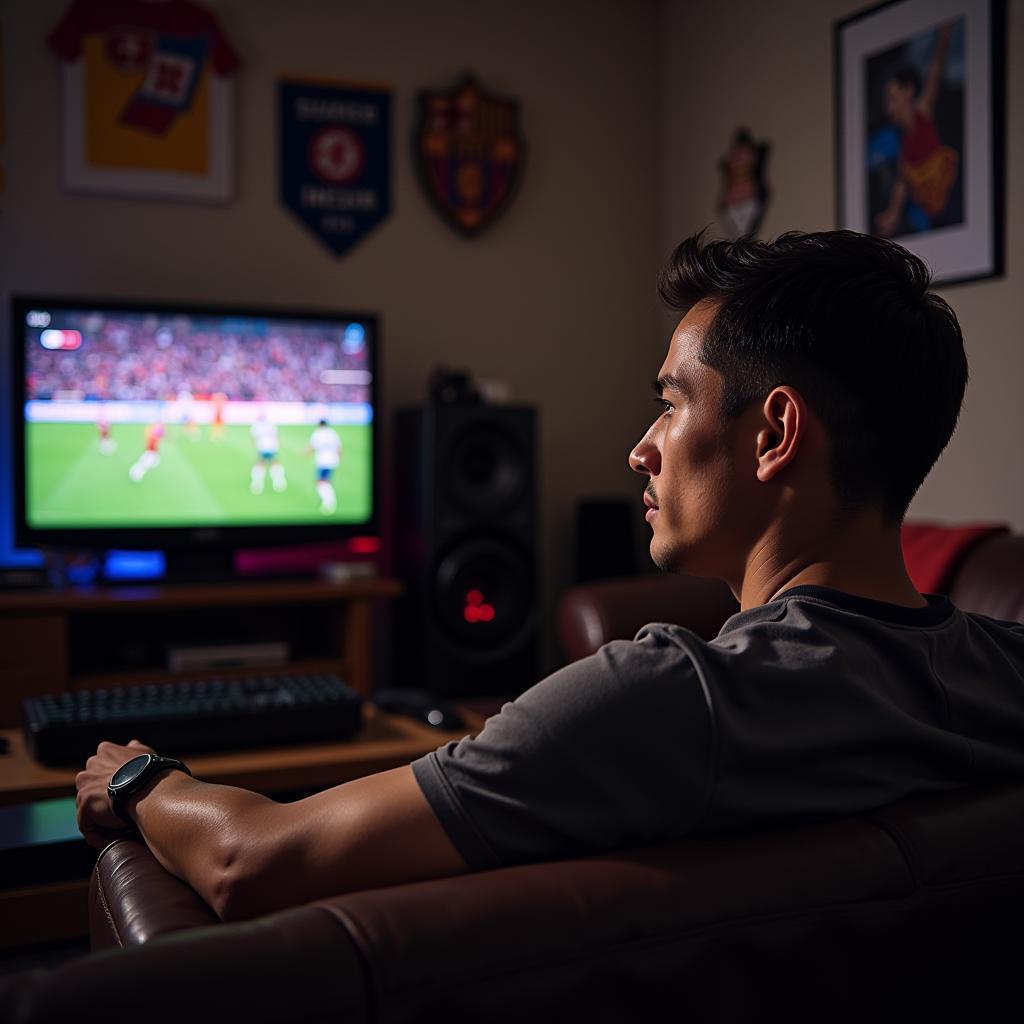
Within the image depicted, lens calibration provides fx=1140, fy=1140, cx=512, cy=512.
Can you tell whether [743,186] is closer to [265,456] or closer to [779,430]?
[265,456]

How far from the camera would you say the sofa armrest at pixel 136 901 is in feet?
2.31

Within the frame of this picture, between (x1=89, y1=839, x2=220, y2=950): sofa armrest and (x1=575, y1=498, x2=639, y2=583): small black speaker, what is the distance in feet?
10.6

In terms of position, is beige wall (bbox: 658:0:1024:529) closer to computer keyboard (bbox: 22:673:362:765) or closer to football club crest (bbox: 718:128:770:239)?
football club crest (bbox: 718:128:770:239)

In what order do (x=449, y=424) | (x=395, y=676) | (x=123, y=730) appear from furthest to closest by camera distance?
(x=395, y=676) < (x=449, y=424) < (x=123, y=730)

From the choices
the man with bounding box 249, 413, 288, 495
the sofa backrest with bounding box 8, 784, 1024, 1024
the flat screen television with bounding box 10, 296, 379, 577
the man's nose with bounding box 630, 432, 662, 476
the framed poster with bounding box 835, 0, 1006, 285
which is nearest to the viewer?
the sofa backrest with bounding box 8, 784, 1024, 1024

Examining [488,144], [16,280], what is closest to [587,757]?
[16,280]

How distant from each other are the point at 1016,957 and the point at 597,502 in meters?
3.37

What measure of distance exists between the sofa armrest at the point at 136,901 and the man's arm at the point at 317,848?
19 mm

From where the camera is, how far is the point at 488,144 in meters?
4.09

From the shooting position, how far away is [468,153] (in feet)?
13.3

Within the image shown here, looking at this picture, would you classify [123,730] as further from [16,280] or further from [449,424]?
[16,280]

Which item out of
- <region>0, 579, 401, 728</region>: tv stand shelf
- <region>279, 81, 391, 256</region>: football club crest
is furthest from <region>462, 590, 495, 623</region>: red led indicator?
<region>279, 81, 391, 256</region>: football club crest

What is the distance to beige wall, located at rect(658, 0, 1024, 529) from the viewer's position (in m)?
3.01

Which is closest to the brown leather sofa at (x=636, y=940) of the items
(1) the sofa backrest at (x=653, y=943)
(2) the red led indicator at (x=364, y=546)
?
(1) the sofa backrest at (x=653, y=943)
